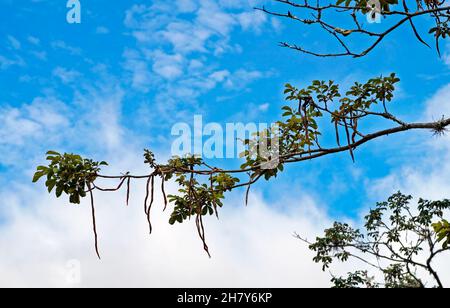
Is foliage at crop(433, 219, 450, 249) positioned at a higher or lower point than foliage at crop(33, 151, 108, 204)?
lower

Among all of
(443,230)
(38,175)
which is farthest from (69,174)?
(443,230)

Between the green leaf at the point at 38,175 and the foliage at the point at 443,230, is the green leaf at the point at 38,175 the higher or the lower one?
the higher one

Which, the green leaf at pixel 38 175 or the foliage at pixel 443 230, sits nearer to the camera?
the foliage at pixel 443 230

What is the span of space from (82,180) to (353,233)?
20.9ft

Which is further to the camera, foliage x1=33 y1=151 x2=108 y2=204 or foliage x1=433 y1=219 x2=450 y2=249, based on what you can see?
foliage x1=33 y1=151 x2=108 y2=204

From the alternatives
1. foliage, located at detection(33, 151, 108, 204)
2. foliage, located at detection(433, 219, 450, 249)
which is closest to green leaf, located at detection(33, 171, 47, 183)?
foliage, located at detection(33, 151, 108, 204)

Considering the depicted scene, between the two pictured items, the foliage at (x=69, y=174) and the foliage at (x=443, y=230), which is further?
the foliage at (x=69, y=174)

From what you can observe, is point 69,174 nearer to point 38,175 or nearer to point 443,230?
point 38,175

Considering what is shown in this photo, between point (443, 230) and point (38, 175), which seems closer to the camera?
point (443, 230)

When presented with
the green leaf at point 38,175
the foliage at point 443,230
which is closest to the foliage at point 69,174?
the green leaf at point 38,175

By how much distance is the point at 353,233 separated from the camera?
9.16 metres

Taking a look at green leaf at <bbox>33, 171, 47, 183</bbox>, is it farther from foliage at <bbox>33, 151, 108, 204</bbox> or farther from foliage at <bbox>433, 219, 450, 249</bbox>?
foliage at <bbox>433, 219, 450, 249</bbox>

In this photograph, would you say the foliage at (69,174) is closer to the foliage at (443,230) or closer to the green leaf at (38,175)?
the green leaf at (38,175)
